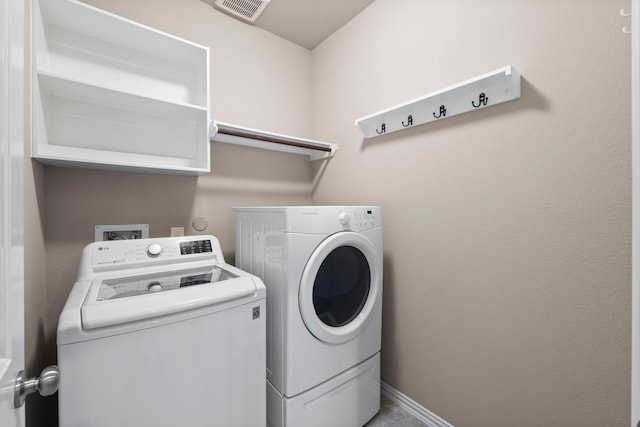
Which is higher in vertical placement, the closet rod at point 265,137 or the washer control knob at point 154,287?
the closet rod at point 265,137

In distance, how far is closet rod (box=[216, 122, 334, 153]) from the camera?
1662mm

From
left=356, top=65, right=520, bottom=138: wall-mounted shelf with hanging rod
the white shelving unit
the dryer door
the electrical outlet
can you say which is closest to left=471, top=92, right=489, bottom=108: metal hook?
left=356, top=65, right=520, bottom=138: wall-mounted shelf with hanging rod

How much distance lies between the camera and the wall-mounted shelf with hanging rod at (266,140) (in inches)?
65.7

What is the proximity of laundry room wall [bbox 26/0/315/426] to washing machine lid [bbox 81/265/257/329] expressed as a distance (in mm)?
268

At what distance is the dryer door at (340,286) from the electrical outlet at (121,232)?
1.05m

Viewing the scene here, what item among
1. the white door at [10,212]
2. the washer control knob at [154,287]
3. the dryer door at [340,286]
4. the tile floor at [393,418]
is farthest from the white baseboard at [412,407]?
the white door at [10,212]

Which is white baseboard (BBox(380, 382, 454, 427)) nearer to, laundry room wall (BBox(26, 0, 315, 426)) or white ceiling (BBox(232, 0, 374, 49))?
laundry room wall (BBox(26, 0, 315, 426))

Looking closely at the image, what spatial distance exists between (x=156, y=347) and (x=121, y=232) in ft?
3.01

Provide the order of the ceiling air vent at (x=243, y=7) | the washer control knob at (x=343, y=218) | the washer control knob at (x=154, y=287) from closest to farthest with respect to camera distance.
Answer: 1. the washer control knob at (x=154, y=287)
2. the washer control knob at (x=343, y=218)
3. the ceiling air vent at (x=243, y=7)

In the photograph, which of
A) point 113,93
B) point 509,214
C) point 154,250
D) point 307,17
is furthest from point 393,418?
point 307,17

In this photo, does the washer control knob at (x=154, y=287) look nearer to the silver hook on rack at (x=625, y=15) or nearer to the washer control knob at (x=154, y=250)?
the washer control knob at (x=154, y=250)

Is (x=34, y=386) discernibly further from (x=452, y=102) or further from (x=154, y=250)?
(x=452, y=102)

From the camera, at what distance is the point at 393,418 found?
1597 millimetres

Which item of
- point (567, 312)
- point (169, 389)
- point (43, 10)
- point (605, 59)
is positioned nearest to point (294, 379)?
point (169, 389)
